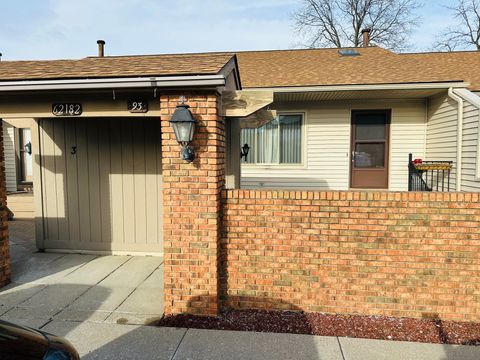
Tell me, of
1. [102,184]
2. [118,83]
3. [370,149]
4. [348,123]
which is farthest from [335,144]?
[118,83]

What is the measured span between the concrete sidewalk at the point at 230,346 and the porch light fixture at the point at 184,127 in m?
1.89

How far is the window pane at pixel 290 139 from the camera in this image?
28.7 ft

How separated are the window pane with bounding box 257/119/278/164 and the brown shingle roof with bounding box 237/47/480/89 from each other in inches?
49.8

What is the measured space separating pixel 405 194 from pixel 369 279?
105 cm

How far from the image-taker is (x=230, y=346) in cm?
336

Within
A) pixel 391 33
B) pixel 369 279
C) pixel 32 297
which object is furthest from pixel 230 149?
pixel 391 33

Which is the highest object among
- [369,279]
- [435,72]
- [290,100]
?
[435,72]

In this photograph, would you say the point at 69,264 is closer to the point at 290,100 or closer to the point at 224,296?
the point at 224,296

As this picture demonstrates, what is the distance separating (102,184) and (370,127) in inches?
253

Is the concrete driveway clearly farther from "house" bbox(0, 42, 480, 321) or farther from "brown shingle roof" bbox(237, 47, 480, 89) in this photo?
"brown shingle roof" bbox(237, 47, 480, 89)

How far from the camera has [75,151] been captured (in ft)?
20.1

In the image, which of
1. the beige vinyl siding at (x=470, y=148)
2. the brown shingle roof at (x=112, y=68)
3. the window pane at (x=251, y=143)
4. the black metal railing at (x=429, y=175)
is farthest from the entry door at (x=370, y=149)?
the brown shingle roof at (x=112, y=68)

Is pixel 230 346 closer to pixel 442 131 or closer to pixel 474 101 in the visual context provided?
pixel 474 101

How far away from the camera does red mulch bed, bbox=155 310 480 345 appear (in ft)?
11.6
